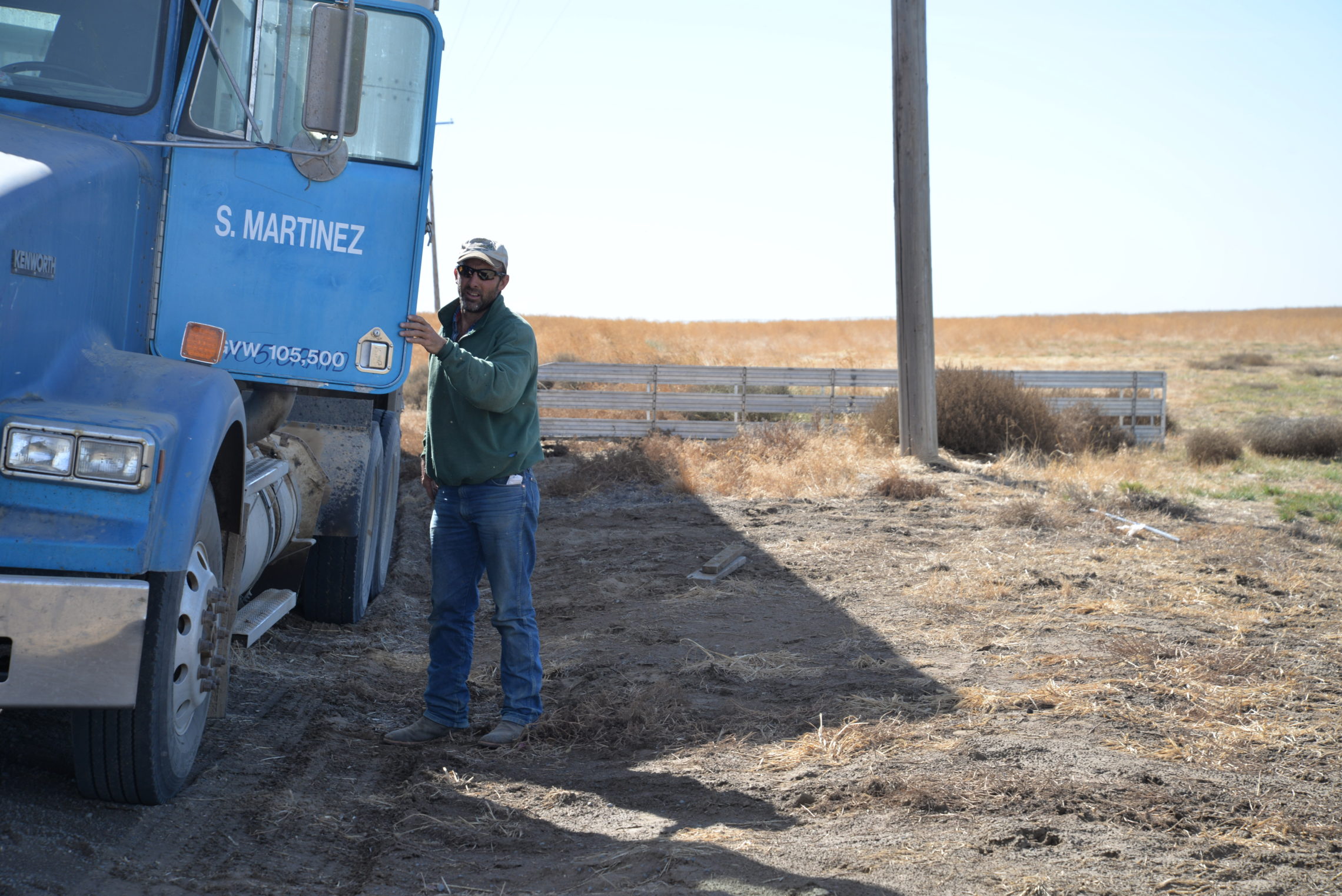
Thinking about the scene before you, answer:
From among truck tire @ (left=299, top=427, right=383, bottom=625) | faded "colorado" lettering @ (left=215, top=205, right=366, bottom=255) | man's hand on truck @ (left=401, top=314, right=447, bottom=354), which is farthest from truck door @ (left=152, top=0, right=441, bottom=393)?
truck tire @ (left=299, top=427, right=383, bottom=625)

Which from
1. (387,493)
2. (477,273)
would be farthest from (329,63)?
(387,493)

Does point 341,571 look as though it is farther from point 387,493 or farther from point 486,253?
point 486,253

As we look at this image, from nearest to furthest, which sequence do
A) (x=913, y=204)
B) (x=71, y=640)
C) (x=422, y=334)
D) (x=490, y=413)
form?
(x=71, y=640), (x=422, y=334), (x=490, y=413), (x=913, y=204)

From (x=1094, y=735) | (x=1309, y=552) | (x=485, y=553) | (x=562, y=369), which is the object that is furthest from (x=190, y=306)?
(x=562, y=369)

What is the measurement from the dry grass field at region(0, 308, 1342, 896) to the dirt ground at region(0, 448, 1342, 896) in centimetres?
2

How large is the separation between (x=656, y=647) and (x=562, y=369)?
1430 centimetres

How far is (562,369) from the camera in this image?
20453 millimetres

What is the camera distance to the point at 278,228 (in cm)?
459

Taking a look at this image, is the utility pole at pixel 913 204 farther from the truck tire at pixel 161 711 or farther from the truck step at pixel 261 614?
the truck tire at pixel 161 711

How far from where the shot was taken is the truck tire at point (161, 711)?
337 centimetres

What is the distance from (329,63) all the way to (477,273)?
1.06 metres

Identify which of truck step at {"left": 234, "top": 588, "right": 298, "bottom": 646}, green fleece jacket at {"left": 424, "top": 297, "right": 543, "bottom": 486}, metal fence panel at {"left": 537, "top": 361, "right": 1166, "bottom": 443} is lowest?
truck step at {"left": 234, "top": 588, "right": 298, "bottom": 646}

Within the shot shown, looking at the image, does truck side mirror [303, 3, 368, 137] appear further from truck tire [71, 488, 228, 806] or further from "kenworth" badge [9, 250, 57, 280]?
truck tire [71, 488, 228, 806]

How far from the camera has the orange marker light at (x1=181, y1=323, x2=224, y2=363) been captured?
4.40 metres
